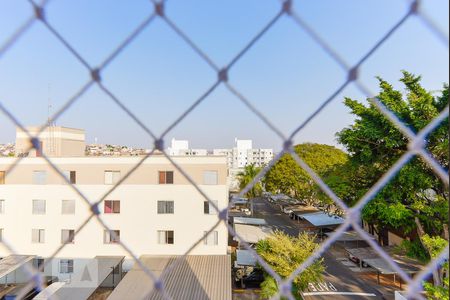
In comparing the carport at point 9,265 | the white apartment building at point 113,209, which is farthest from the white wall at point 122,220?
the carport at point 9,265

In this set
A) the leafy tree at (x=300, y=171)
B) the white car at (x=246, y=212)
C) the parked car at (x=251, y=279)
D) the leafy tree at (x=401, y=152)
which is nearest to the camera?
the leafy tree at (x=401, y=152)

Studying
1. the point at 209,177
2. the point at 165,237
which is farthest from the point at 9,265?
the point at 209,177

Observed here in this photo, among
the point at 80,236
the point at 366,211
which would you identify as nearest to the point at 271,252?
the point at 366,211

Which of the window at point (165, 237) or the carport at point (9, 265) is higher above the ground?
the window at point (165, 237)

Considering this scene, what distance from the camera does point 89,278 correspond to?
7664 mm

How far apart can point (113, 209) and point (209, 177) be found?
8.06ft

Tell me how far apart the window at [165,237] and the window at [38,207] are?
2965mm

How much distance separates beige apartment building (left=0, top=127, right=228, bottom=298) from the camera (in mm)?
8438

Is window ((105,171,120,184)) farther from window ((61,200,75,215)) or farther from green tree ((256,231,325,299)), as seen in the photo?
green tree ((256,231,325,299))

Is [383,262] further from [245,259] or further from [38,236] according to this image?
[38,236]

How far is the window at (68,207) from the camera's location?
28.3 ft

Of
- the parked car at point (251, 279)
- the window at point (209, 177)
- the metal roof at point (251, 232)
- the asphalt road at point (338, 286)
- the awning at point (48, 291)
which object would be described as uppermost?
the window at point (209, 177)

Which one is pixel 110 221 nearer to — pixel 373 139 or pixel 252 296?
pixel 252 296

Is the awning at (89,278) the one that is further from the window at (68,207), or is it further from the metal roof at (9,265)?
the window at (68,207)
